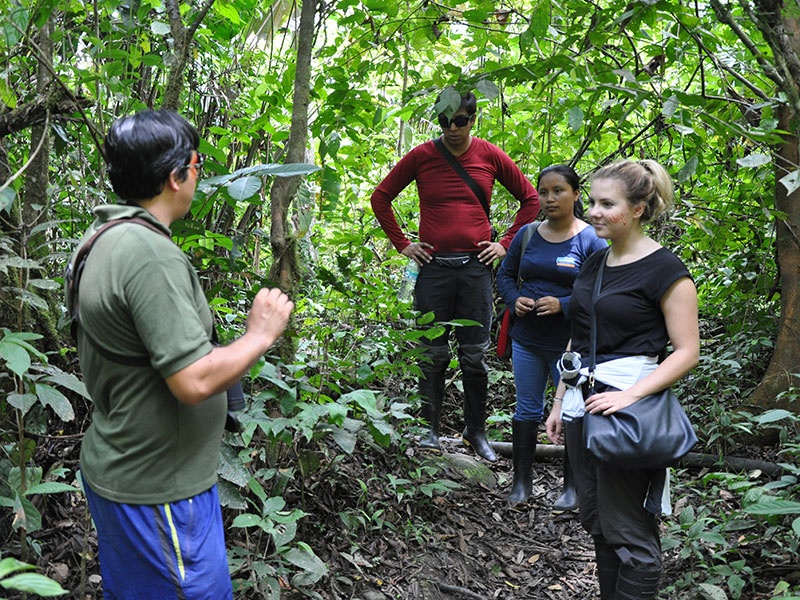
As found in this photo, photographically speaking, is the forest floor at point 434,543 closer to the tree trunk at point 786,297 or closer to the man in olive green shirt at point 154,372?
the tree trunk at point 786,297

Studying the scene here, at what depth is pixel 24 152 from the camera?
171 inches

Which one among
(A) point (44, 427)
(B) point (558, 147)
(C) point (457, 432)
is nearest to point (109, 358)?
(A) point (44, 427)

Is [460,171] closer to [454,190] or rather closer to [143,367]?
[454,190]

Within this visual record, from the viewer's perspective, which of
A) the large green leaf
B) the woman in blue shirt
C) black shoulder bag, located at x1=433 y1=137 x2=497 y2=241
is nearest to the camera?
the large green leaf

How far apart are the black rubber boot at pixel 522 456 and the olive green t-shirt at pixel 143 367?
2893 mm

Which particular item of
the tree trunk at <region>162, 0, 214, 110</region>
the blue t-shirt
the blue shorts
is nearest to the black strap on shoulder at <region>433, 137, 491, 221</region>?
the blue t-shirt

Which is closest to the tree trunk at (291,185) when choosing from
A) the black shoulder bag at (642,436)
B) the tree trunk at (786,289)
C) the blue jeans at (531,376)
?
the black shoulder bag at (642,436)

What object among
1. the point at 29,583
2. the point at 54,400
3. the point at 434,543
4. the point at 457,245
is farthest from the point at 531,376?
the point at 29,583

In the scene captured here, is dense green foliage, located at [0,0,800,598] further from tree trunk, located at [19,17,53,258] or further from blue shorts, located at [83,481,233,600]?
blue shorts, located at [83,481,233,600]

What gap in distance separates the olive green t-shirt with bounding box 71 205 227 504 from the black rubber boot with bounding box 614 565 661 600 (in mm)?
1724

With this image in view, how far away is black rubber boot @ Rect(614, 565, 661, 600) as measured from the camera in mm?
2771

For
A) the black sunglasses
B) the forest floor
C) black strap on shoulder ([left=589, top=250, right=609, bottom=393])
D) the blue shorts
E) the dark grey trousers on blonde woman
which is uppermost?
Result: the black sunglasses

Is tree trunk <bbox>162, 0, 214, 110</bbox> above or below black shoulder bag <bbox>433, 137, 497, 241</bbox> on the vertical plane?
above

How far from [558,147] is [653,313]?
3.96 metres
